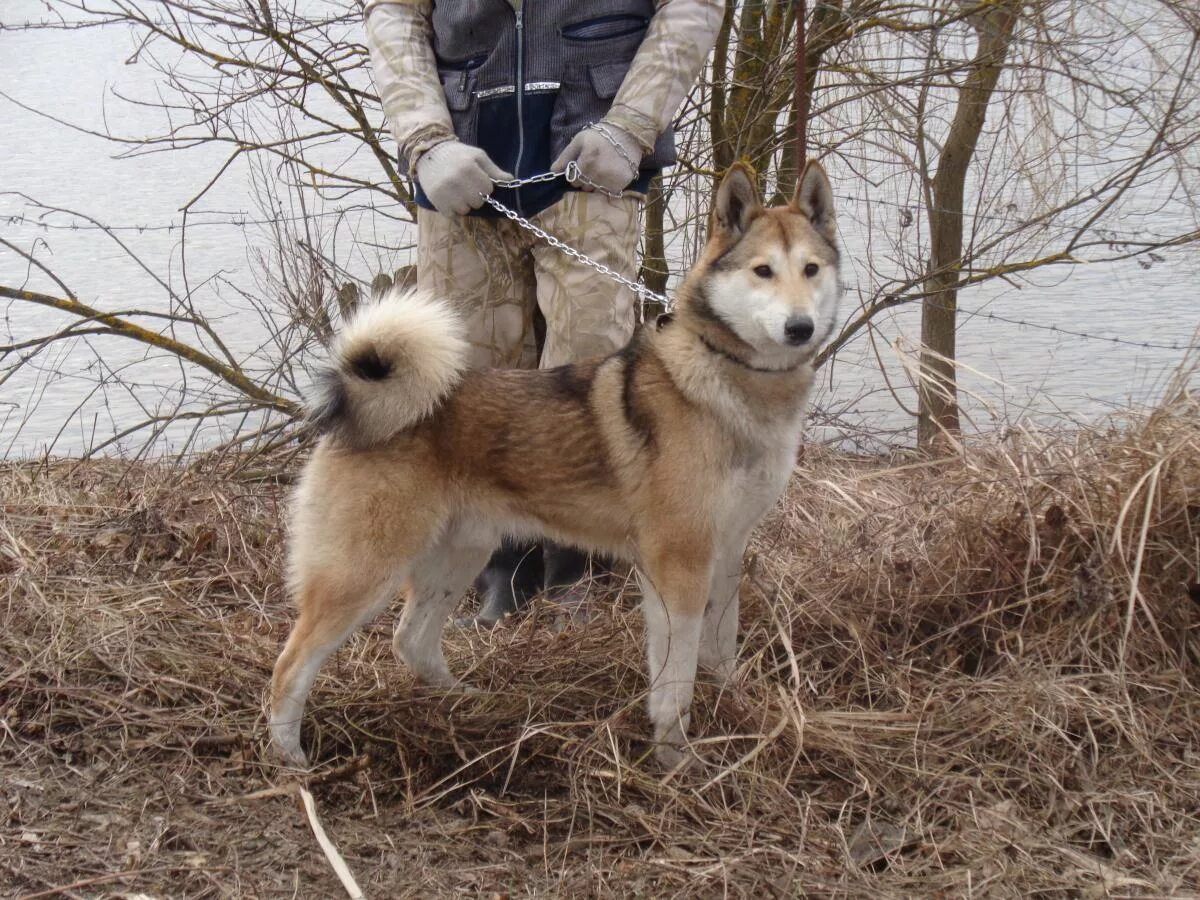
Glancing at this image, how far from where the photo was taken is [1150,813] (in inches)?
100

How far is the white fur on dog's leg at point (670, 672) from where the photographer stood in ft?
9.52

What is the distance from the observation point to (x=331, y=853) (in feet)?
7.98

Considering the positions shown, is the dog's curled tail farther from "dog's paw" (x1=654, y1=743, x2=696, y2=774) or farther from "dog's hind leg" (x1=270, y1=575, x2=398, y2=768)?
"dog's paw" (x1=654, y1=743, x2=696, y2=774)

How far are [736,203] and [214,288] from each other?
4279 millimetres

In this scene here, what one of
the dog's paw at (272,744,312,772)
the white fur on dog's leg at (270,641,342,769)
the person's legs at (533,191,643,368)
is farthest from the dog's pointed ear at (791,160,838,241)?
the dog's paw at (272,744,312,772)

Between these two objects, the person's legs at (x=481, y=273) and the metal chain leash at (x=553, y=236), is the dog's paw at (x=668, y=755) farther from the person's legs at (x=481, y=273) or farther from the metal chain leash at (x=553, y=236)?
the person's legs at (x=481, y=273)

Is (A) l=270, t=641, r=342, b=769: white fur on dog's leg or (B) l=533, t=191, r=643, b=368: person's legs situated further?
(B) l=533, t=191, r=643, b=368: person's legs

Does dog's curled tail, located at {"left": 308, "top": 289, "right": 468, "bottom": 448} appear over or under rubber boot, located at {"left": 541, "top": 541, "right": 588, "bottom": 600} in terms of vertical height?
over

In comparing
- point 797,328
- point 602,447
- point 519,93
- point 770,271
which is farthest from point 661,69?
point 602,447

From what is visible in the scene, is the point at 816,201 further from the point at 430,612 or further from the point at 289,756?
the point at 289,756

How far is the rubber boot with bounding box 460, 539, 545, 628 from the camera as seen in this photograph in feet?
12.7

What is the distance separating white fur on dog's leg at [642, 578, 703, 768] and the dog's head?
2.25 feet

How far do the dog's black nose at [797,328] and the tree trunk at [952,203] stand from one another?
172cm

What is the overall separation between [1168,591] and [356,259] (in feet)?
15.0
